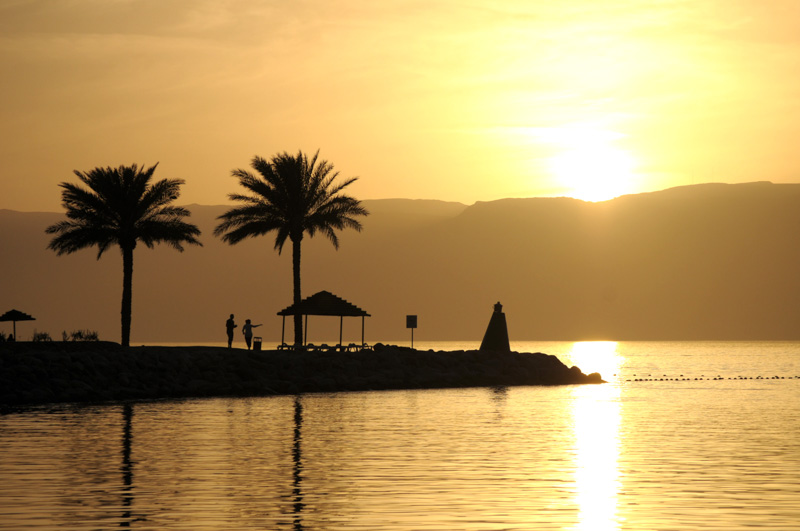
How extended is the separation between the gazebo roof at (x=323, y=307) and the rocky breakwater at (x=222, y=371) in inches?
82.6

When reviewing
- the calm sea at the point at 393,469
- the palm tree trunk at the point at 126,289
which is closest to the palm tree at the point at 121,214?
the palm tree trunk at the point at 126,289

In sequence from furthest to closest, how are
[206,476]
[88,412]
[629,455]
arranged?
[88,412] < [629,455] < [206,476]

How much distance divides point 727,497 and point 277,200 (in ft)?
143

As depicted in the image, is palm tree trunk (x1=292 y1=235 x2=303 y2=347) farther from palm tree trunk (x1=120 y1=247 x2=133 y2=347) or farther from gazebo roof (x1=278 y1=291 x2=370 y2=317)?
palm tree trunk (x1=120 y1=247 x2=133 y2=347)

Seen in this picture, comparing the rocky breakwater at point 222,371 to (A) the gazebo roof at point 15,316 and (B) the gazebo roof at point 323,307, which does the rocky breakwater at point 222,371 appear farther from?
(A) the gazebo roof at point 15,316

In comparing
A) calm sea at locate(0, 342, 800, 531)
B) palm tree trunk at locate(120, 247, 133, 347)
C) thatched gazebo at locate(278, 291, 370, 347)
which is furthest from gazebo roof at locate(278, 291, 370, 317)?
calm sea at locate(0, 342, 800, 531)

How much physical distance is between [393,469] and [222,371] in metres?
28.6

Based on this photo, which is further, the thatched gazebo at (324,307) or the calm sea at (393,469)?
the thatched gazebo at (324,307)

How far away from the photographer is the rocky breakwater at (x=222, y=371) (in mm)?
41250

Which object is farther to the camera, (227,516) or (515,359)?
(515,359)

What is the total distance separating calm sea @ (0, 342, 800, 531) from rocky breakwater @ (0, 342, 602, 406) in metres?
5.03

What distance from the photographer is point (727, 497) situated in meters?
16.7

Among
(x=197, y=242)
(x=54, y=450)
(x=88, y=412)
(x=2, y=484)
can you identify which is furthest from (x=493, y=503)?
(x=197, y=242)

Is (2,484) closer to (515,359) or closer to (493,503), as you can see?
(493,503)
